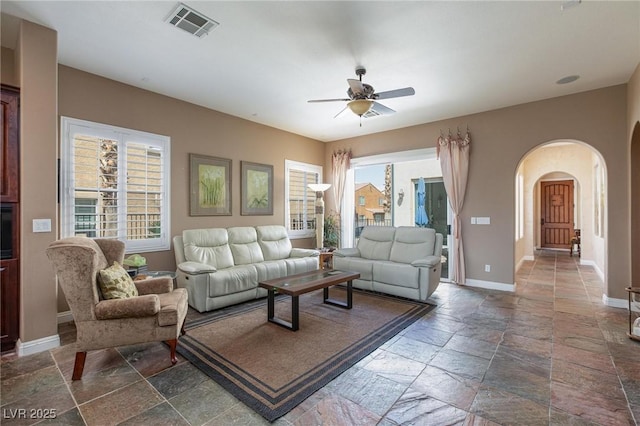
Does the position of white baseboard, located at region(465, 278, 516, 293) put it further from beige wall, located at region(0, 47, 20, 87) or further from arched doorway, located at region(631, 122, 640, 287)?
beige wall, located at region(0, 47, 20, 87)

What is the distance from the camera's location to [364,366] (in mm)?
2535

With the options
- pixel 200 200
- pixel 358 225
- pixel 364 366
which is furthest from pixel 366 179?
pixel 364 366

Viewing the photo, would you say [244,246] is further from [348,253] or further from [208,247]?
[348,253]

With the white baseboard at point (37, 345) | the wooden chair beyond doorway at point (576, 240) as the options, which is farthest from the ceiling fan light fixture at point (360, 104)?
the wooden chair beyond doorway at point (576, 240)

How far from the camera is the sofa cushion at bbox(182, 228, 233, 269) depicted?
4.32m

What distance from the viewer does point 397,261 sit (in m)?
4.89

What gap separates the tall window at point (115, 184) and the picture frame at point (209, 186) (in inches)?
15.7

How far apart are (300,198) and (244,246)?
2.09 metres

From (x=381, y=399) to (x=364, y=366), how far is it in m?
0.45

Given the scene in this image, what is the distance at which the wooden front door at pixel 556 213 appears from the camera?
994 centimetres

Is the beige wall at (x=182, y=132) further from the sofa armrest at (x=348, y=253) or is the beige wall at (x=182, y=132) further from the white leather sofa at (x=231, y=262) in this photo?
the sofa armrest at (x=348, y=253)

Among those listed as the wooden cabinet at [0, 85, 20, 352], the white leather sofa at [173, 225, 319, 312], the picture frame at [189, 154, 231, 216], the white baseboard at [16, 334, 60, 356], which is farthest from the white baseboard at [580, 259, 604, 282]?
the wooden cabinet at [0, 85, 20, 352]

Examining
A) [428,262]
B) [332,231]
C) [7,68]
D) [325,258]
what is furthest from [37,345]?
[332,231]

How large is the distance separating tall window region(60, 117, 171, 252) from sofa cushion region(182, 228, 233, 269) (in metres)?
0.37
